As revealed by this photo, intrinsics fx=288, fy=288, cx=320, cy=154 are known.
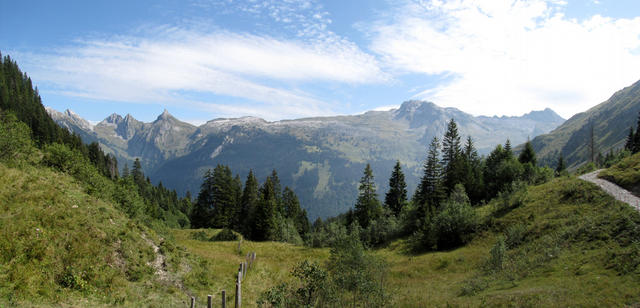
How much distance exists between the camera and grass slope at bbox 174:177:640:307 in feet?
48.9

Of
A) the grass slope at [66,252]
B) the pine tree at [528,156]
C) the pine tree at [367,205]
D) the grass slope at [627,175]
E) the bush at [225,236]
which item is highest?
the pine tree at [528,156]

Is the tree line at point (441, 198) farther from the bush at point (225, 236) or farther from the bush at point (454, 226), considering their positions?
the bush at point (225, 236)

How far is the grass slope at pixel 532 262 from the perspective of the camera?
1489 centimetres

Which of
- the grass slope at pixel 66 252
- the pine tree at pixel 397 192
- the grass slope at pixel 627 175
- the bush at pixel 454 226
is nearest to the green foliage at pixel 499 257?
the bush at pixel 454 226

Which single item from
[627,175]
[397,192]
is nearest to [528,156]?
[397,192]

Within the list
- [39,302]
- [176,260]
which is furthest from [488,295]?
[39,302]

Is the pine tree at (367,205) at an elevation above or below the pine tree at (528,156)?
below

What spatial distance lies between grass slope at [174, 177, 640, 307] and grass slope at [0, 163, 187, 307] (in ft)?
17.2

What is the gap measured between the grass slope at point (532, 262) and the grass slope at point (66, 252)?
525 cm

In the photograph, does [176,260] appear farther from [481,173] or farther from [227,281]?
[481,173]

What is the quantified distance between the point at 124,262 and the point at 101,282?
2482 millimetres

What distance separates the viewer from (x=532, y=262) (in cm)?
2186

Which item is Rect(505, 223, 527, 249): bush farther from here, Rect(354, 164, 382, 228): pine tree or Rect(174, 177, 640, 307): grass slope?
Rect(354, 164, 382, 228): pine tree

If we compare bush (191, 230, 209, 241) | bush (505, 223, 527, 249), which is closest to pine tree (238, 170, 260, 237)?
bush (191, 230, 209, 241)
